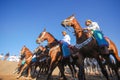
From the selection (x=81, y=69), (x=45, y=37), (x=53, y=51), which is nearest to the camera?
(x=81, y=69)

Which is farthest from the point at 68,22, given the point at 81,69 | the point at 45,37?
the point at 45,37

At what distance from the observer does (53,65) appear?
34.8 feet

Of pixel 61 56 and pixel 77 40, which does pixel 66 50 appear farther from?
pixel 77 40

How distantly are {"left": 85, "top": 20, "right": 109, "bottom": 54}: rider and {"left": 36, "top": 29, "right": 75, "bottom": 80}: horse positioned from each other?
3.25 meters

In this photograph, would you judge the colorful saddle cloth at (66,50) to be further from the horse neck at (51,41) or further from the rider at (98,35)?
the rider at (98,35)

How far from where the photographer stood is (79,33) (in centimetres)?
862

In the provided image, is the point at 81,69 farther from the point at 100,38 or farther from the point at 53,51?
the point at 53,51

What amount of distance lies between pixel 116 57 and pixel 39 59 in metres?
8.17

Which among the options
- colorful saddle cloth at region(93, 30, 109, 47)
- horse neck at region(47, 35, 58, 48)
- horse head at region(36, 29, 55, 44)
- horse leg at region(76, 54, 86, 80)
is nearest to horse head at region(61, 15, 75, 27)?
colorful saddle cloth at region(93, 30, 109, 47)

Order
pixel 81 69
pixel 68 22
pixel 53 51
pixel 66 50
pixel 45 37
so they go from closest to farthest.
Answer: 1. pixel 81 69
2. pixel 68 22
3. pixel 66 50
4. pixel 53 51
5. pixel 45 37

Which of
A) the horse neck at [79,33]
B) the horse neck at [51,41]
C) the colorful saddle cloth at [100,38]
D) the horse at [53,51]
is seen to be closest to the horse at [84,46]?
the horse neck at [79,33]

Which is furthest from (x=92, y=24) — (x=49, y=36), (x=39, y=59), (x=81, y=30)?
(x=39, y=59)

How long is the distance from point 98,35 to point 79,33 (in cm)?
105

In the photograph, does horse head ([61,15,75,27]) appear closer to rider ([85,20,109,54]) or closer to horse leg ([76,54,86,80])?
rider ([85,20,109,54])
